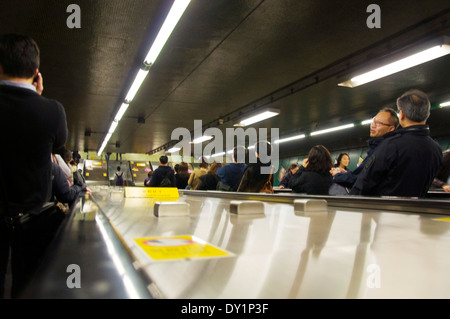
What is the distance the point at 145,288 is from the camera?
361mm

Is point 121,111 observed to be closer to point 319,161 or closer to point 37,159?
point 319,161

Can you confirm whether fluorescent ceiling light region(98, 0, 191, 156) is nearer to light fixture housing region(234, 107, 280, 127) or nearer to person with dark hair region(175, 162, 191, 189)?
person with dark hair region(175, 162, 191, 189)

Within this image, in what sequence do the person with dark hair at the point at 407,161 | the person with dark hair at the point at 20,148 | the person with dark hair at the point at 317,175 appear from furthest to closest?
the person with dark hair at the point at 317,175 < the person with dark hair at the point at 407,161 < the person with dark hair at the point at 20,148

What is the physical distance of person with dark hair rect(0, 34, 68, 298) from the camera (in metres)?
1.06

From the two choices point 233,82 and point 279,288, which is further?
point 233,82

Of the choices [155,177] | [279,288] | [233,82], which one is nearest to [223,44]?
[233,82]

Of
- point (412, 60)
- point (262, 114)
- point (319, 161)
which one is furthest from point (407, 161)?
point (262, 114)

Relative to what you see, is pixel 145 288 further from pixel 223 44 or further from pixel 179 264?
pixel 223 44

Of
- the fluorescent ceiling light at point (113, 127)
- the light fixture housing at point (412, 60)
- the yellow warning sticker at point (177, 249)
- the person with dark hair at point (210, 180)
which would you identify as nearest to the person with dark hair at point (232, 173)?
the person with dark hair at point (210, 180)

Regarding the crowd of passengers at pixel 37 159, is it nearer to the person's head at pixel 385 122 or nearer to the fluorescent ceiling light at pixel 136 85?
the person's head at pixel 385 122

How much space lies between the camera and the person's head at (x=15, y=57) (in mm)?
1205

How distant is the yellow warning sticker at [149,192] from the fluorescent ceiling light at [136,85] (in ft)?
12.2
